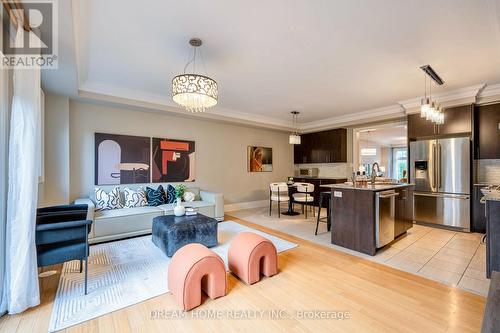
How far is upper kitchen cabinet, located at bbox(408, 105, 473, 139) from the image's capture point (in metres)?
4.30

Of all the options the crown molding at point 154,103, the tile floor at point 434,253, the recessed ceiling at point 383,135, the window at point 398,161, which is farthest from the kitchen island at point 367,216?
the window at point 398,161

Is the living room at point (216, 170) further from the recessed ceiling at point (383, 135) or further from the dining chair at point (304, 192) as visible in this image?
the recessed ceiling at point (383, 135)

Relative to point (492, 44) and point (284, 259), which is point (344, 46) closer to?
point (492, 44)

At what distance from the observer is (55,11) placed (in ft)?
6.14

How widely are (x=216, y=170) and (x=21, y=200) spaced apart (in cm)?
435

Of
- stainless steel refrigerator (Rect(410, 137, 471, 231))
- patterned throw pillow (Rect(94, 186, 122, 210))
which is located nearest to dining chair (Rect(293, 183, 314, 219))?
stainless steel refrigerator (Rect(410, 137, 471, 231))

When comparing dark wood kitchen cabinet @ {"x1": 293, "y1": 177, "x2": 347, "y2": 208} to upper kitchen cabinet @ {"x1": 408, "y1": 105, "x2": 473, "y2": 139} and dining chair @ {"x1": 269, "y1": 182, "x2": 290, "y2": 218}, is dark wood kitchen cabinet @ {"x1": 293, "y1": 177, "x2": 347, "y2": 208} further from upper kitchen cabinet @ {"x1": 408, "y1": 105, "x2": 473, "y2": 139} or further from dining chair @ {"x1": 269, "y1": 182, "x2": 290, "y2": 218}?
upper kitchen cabinet @ {"x1": 408, "y1": 105, "x2": 473, "y2": 139}

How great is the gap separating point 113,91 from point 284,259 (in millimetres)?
4236

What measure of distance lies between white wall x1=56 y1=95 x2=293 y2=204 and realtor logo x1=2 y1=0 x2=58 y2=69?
219cm

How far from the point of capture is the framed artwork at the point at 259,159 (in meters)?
6.86

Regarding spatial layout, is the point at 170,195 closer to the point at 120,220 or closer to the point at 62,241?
the point at 120,220

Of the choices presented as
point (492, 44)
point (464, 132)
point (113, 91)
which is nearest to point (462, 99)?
point (464, 132)

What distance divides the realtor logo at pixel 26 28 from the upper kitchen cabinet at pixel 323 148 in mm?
6492

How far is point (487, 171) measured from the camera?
4.29 m
